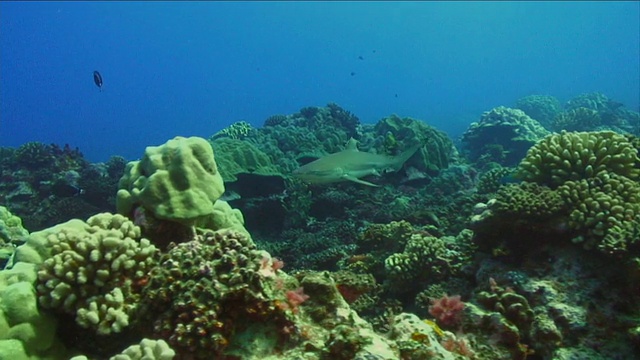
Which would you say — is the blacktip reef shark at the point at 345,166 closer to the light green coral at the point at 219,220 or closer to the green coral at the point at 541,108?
the light green coral at the point at 219,220

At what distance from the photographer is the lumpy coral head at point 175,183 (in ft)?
14.2

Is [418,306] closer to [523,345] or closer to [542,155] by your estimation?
[523,345]

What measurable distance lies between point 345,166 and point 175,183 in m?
5.33

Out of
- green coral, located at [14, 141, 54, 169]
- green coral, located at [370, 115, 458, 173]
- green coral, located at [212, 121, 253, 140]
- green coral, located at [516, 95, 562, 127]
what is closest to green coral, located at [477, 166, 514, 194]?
green coral, located at [370, 115, 458, 173]

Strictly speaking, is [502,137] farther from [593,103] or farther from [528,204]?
[593,103]

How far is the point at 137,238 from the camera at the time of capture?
410 cm

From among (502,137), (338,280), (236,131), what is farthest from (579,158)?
(236,131)

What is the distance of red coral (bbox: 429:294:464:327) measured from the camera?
4.66 meters

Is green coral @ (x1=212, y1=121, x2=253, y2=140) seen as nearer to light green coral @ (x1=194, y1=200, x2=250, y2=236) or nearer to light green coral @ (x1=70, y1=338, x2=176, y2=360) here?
light green coral @ (x1=194, y1=200, x2=250, y2=236)

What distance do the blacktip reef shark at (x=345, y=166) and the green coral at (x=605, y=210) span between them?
4.49 metres

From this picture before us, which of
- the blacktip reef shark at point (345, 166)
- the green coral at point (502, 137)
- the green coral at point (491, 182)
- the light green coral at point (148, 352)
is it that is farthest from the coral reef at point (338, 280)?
the green coral at point (502, 137)

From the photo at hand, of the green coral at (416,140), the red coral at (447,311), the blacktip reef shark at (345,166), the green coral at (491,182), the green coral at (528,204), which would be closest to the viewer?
the red coral at (447,311)

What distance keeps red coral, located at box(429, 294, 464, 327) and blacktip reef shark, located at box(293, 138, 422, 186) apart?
4672 millimetres

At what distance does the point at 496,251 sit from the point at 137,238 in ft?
14.0
